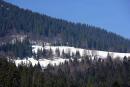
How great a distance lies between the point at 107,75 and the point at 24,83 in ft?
196

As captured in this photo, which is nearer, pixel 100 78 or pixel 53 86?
pixel 53 86

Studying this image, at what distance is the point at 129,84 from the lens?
156 m

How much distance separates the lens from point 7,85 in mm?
131500

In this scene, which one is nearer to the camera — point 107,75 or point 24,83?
point 24,83

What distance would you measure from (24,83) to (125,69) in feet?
231

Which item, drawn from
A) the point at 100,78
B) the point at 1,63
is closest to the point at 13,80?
the point at 1,63

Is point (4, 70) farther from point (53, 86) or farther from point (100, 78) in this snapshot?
point (100, 78)

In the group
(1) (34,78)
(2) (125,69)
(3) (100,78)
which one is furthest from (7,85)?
(2) (125,69)

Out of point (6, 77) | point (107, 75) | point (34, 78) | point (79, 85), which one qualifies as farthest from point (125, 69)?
point (6, 77)

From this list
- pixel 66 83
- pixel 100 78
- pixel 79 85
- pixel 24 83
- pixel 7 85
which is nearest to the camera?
pixel 7 85

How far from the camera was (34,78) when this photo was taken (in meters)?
146

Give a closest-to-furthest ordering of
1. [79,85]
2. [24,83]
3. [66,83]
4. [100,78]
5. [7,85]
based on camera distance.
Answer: [7,85] < [24,83] < [66,83] < [79,85] < [100,78]

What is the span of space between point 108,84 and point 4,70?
4310 cm

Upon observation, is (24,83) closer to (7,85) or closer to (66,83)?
(7,85)
